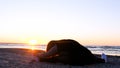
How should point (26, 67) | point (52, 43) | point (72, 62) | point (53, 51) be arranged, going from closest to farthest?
point (26, 67), point (72, 62), point (53, 51), point (52, 43)

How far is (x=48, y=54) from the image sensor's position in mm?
14984

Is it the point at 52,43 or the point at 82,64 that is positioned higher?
the point at 52,43

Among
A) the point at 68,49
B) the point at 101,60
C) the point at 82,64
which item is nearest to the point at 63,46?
the point at 68,49

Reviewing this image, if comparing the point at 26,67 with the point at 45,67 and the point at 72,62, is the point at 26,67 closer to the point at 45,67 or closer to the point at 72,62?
the point at 45,67

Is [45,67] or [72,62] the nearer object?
[45,67]

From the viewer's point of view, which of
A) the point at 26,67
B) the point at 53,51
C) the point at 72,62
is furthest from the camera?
the point at 53,51

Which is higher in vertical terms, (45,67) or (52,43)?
(52,43)

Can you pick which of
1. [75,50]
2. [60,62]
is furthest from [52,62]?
[75,50]

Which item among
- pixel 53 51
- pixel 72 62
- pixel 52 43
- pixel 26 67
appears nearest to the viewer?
pixel 26 67

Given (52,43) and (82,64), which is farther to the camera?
(52,43)

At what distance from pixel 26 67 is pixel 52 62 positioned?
2.68 meters

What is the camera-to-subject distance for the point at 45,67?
1230cm

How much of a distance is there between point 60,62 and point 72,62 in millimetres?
843

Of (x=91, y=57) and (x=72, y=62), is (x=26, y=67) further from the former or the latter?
(x=91, y=57)
